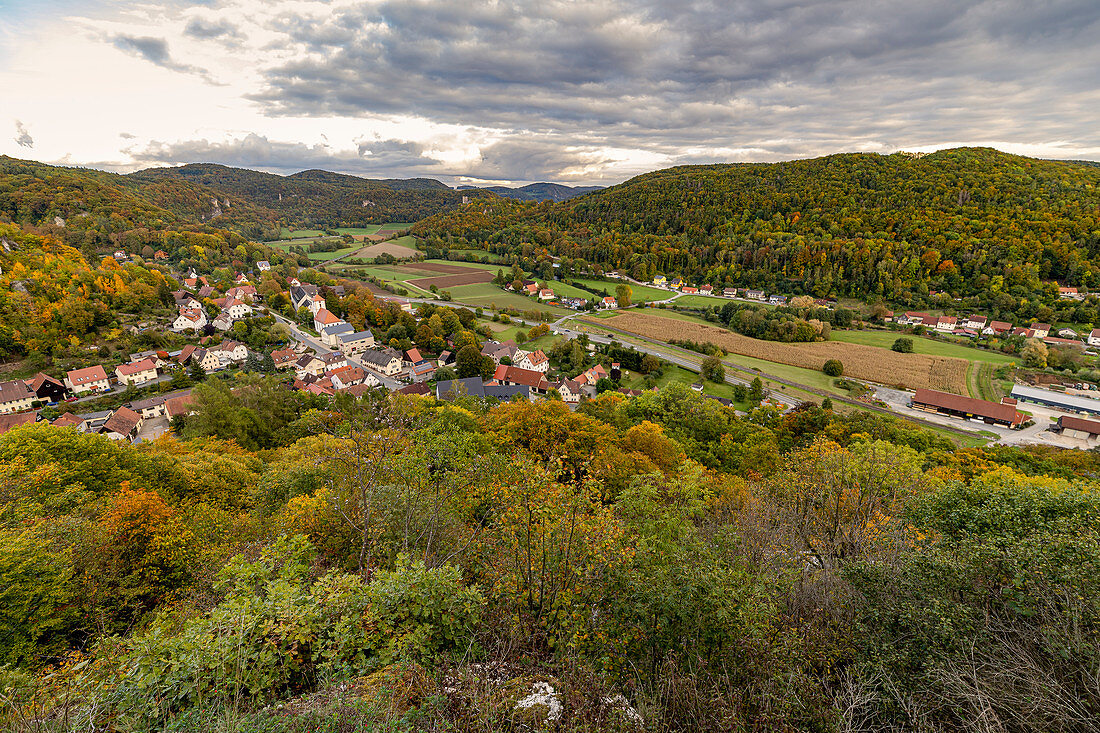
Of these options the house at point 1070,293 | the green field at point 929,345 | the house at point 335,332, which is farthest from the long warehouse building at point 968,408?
the house at point 335,332

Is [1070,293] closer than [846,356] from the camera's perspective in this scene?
No

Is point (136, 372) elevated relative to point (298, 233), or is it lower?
lower

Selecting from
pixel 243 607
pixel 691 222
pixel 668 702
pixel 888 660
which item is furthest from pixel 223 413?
pixel 691 222

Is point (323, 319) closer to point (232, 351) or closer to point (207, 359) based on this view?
point (232, 351)

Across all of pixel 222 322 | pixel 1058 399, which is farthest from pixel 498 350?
pixel 1058 399

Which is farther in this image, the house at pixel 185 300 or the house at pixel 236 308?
the house at pixel 236 308

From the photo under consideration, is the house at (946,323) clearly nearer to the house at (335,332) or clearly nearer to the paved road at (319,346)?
the paved road at (319,346)

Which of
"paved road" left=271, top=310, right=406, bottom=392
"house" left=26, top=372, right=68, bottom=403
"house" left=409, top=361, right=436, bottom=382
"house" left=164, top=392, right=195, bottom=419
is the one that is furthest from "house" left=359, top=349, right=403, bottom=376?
"house" left=26, top=372, right=68, bottom=403

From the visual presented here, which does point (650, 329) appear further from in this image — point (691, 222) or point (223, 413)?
point (691, 222)

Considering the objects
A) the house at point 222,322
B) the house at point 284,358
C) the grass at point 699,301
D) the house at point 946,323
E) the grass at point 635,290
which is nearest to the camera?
the house at point 284,358
